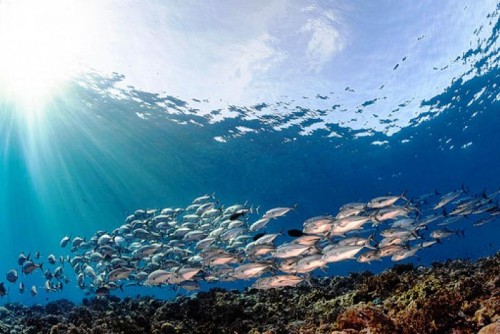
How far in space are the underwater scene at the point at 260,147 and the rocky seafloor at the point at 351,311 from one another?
54 millimetres

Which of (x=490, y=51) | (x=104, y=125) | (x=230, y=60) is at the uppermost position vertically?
(x=104, y=125)

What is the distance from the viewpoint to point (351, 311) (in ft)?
19.0

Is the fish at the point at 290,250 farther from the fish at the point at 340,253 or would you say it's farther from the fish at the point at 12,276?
the fish at the point at 12,276

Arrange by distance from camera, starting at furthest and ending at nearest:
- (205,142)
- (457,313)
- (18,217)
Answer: (18,217), (205,142), (457,313)

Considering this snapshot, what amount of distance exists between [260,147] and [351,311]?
96.3 ft

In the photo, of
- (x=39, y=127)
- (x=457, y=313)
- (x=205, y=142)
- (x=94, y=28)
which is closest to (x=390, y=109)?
(x=205, y=142)

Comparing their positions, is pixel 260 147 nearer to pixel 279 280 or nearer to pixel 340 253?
pixel 279 280

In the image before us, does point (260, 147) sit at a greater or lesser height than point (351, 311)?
greater

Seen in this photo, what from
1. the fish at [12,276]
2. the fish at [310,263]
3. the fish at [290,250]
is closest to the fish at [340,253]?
the fish at [310,263]

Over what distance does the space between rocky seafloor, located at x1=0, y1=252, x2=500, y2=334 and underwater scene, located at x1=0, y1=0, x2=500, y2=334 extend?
0.05 m

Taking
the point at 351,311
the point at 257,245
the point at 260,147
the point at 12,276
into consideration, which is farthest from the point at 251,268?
the point at 260,147

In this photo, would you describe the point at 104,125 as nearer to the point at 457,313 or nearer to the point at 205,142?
the point at 205,142

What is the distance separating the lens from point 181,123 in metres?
31.2

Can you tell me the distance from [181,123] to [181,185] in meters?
17.4
